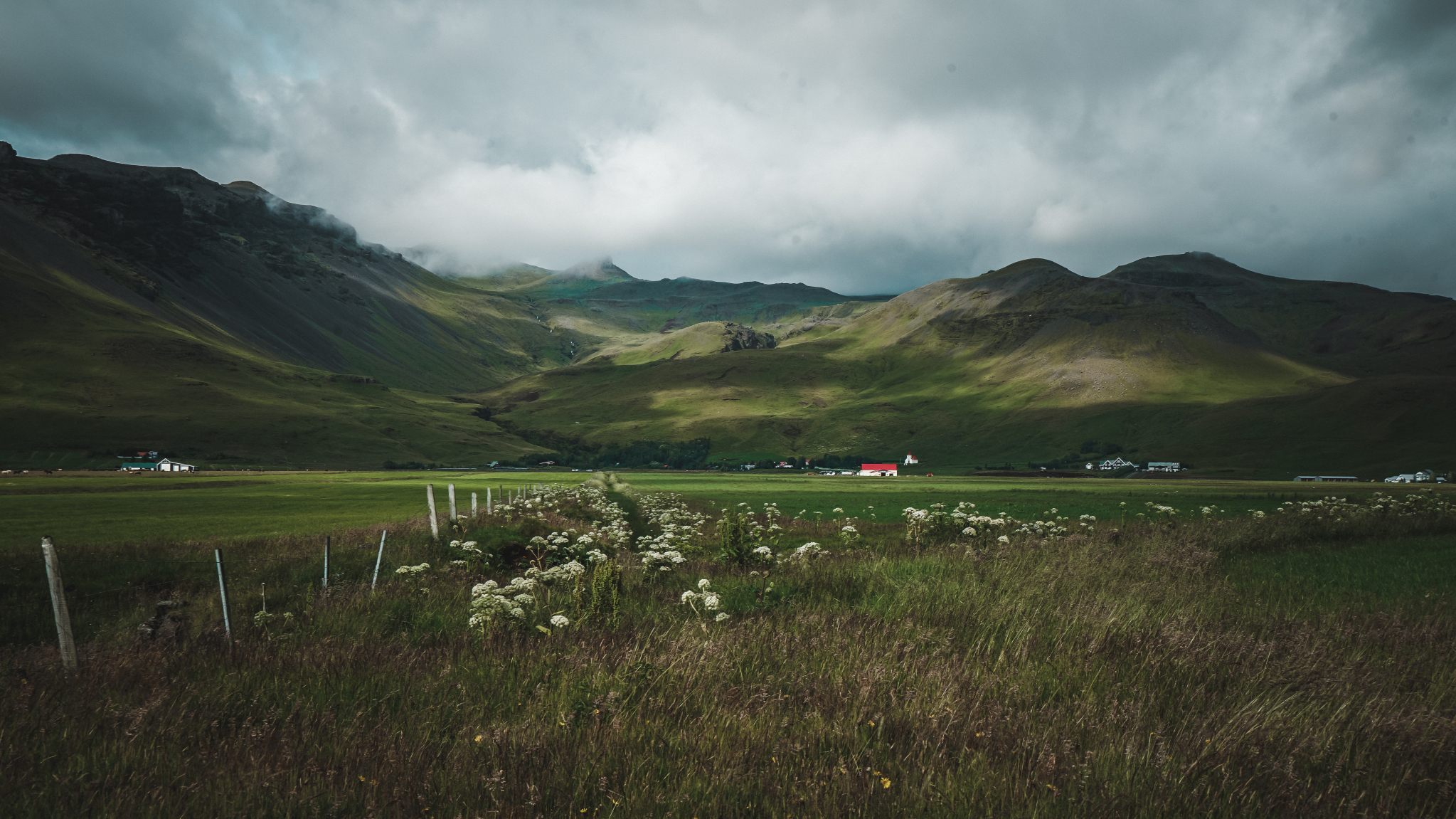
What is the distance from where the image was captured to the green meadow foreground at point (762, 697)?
436cm

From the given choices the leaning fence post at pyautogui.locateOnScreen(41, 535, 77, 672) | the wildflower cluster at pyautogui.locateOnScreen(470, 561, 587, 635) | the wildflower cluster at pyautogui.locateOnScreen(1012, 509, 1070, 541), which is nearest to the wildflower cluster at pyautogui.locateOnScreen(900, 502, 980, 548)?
the wildflower cluster at pyautogui.locateOnScreen(1012, 509, 1070, 541)

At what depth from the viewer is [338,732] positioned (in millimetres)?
5195

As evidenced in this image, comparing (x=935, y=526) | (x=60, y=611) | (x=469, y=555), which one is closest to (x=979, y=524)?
(x=935, y=526)

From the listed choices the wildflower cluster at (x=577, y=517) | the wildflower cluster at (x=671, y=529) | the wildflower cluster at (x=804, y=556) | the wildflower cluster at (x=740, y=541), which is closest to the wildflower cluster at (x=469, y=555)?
the wildflower cluster at (x=577, y=517)

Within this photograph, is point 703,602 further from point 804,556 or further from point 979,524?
point 979,524

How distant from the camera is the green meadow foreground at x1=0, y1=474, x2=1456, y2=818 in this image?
14.3ft

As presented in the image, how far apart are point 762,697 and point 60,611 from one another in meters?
7.43

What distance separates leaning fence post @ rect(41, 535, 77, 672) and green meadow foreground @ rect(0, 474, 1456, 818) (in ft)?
1.10

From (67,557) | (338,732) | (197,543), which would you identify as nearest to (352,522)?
(197,543)

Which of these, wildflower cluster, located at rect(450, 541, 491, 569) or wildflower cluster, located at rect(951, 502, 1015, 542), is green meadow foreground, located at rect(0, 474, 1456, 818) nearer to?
wildflower cluster, located at rect(450, 541, 491, 569)

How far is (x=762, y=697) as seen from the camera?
576 centimetres

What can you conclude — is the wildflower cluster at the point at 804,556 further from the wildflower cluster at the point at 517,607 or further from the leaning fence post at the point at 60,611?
the leaning fence post at the point at 60,611

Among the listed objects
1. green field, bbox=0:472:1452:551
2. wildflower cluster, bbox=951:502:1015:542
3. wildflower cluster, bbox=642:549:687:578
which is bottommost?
green field, bbox=0:472:1452:551

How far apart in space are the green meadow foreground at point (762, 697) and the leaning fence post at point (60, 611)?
0.34 m
